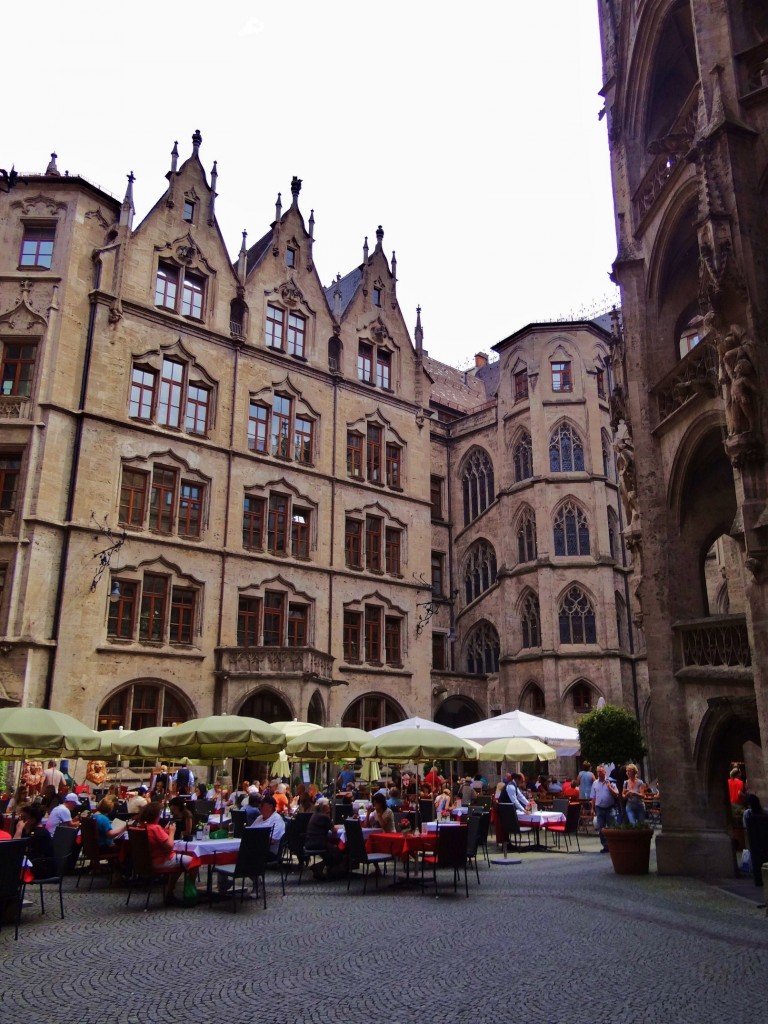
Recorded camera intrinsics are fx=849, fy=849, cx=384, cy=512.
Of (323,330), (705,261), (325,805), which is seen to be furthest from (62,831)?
(323,330)

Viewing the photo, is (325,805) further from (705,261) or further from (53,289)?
(53,289)

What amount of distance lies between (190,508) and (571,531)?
17097 mm

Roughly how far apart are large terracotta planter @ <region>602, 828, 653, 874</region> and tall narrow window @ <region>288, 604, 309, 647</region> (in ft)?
58.8

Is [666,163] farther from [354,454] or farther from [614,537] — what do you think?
[614,537]

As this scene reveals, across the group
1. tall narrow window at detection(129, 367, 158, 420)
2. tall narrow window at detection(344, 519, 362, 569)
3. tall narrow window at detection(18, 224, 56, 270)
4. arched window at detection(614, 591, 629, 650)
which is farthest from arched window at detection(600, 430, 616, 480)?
tall narrow window at detection(18, 224, 56, 270)

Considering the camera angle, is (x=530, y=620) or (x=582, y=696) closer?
(x=582, y=696)

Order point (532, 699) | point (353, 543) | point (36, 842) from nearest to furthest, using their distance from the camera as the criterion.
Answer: point (36, 842) < point (353, 543) < point (532, 699)

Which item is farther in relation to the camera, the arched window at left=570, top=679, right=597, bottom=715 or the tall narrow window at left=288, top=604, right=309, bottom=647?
the arched window at left=570, top=679, right=597, bottom=715

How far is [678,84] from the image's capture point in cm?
1794

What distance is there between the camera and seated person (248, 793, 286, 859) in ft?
40.7

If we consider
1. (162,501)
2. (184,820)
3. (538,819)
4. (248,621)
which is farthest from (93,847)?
(248,621)

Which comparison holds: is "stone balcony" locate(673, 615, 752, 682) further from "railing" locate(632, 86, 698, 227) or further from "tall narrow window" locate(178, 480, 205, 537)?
"tall narrow window" locate(178, 480, 205, 537)

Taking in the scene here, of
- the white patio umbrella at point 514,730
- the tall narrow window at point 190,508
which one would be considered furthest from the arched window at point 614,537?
the tall narrow window at point 190,508

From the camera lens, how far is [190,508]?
28.5 m
